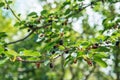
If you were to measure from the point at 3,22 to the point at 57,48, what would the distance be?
1723cm

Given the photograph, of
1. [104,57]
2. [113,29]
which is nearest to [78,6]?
[113,29]

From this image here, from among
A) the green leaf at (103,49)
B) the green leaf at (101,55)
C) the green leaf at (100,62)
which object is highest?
the green leaf at (103,49)

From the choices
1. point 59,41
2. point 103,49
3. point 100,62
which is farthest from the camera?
point 59,41

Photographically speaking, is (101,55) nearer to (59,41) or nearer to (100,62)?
(100,62)

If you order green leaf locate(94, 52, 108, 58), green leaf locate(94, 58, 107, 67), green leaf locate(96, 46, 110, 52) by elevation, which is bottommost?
green leaf locate(94, 58, 107, 67)

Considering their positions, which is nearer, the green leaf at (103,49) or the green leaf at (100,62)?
the green leaf at (100,62)

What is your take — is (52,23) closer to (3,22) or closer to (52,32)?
(52,32)

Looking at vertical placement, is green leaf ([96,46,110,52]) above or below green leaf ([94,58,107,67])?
above

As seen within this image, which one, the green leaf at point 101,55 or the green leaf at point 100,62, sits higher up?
the green leaf at point 101,55

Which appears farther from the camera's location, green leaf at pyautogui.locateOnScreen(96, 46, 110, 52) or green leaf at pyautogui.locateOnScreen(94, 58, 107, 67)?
green leaf at pyautogui.locateOnScreen(96, 46, 110, 52)

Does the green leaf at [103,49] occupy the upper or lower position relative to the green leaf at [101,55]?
upper

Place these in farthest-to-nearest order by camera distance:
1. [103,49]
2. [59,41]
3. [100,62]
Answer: [59,41], [103,49], [100,62]

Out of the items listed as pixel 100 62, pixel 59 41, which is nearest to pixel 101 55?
pixel 100 62

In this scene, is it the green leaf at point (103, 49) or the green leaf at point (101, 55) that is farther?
the green leaf at point (103, 49)
